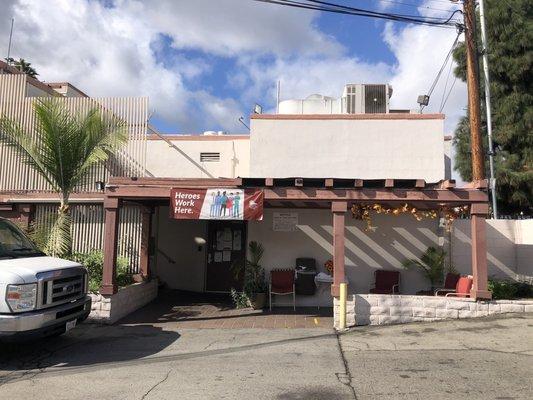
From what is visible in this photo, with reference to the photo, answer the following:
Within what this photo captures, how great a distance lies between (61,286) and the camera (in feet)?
24.6

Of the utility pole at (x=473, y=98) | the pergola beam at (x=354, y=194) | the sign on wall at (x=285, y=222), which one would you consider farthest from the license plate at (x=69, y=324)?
the utility pole at (x=473, y=98)

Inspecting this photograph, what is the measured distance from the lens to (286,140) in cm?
1312

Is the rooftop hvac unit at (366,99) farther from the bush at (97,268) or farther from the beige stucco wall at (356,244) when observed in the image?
the bush at (97,268)

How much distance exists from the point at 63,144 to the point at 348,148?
6760 millimetres

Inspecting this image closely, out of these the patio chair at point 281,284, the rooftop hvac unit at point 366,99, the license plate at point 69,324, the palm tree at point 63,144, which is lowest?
the license plate at point 69,324

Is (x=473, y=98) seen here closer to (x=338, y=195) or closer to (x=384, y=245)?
(x=384, y=245)

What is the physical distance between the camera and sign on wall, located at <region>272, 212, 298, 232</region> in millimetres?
12508

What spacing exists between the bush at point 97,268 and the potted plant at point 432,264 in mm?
6579

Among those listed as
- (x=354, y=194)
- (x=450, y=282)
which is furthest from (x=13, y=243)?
(x=450, y=282)

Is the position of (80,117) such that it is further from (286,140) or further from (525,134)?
(525,134)

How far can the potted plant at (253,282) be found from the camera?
38.5 feet

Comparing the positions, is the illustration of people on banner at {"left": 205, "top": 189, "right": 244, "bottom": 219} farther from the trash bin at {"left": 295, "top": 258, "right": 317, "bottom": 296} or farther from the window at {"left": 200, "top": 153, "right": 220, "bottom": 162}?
the window at {"left": 200, "top": 153, "right": 220, "bottom": 162}

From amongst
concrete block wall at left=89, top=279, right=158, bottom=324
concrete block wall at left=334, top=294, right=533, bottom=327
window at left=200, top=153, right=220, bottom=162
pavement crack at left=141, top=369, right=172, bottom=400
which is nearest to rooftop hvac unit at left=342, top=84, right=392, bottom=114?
window at left=200, top=153, right=220, bottom=162

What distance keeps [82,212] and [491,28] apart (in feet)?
48.8
